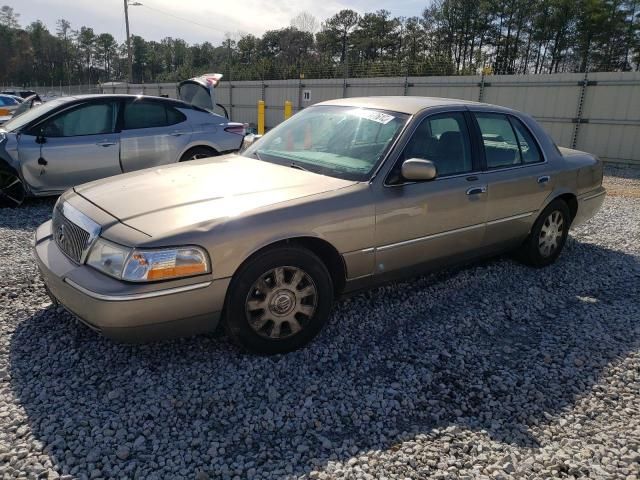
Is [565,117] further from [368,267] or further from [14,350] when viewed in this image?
[14,350]

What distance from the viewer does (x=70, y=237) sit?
307 cm

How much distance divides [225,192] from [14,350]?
162 cm

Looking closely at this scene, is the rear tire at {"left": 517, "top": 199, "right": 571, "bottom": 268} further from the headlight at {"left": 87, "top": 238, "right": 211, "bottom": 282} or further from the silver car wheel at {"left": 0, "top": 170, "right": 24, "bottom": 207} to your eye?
the silver car wheel at {"left": 0, "top": 170, "right": 24, "bottom": 207}

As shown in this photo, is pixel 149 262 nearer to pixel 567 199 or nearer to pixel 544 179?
pixel 544 179

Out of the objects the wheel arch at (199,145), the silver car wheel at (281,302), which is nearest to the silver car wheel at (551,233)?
the silver car wheel at (281,302)

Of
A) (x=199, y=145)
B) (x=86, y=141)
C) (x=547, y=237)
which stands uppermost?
(x=86, y=141)

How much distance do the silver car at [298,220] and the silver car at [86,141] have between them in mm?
3196

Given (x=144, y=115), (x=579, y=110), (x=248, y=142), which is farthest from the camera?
(x=579, y=110)

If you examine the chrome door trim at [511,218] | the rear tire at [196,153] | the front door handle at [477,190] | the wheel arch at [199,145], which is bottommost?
the chrome door trim at [511,218]

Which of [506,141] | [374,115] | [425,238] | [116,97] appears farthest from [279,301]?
[116,97]

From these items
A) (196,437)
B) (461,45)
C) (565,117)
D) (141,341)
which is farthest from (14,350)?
(461,45)

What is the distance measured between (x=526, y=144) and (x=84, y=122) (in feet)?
17.9

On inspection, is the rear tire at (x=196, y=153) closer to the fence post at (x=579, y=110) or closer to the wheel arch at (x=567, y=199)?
the wheel arch at (x=567, y=199)

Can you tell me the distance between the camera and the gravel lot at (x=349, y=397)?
2.31 meters
